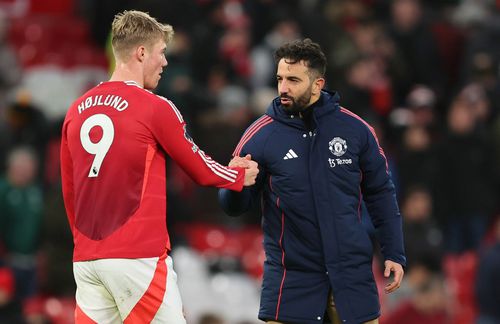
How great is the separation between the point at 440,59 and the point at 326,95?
860 centimetres

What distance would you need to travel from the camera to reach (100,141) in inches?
249

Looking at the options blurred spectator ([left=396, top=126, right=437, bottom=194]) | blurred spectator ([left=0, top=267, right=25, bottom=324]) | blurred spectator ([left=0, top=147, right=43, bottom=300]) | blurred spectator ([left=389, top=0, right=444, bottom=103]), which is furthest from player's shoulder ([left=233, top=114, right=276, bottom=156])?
blurred spectator ([left=389, top=0, right=444, bottom=103])

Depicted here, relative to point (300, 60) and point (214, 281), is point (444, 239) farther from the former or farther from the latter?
point (300, 60)

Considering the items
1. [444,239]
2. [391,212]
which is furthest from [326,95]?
[444,239]

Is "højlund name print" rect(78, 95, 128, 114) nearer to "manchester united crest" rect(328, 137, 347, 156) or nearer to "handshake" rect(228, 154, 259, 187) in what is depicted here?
"handshake" rect(228, 154, 259, 187)

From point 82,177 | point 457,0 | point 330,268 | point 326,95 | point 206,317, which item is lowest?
point 206,317

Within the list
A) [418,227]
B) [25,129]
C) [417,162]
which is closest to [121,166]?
[418,227]

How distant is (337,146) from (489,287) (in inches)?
200

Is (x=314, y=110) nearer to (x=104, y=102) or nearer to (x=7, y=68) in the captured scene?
(x=104, y=102)

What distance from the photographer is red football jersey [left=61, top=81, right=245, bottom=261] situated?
20.6ft

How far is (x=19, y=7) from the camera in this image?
647 inches

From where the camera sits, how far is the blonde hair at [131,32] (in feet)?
21.1

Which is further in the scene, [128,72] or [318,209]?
[318,209]

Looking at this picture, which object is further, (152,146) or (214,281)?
(214,281)
